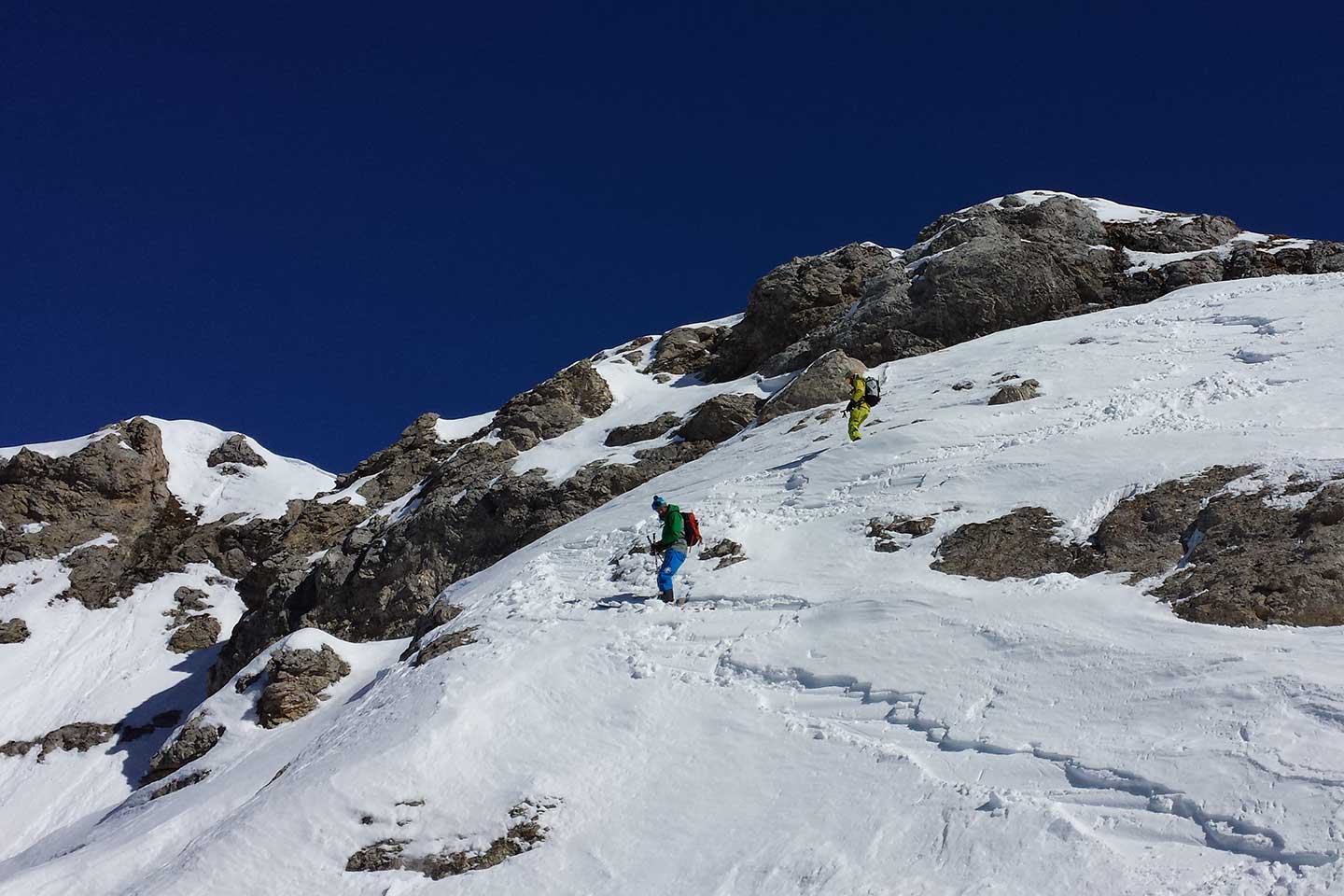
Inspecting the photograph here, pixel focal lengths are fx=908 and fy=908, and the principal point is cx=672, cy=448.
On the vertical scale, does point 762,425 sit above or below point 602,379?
below

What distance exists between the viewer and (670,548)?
16.6 metres

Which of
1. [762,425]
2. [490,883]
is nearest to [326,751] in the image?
[490,883]

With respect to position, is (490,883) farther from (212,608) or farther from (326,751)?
(212,608)

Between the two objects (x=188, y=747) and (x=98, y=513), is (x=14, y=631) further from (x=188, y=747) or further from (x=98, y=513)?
(x=188, y=747)

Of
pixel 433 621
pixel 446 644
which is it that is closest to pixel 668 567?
pixel 446 644

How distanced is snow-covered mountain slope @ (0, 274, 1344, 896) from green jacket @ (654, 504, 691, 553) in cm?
82

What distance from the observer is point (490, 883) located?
32.3 ft

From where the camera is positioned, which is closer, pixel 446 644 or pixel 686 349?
pixel 446 644

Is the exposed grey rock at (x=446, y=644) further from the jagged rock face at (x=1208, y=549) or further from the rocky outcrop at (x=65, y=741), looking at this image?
the rocky outcrop at (x=65, y=741)

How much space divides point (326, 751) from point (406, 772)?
8.81 feet

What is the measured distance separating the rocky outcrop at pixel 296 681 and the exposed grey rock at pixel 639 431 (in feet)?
55.6

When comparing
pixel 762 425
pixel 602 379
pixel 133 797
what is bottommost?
pixel 133 797

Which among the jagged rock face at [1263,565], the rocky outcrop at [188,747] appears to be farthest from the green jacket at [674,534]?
the rocky outcrop at [188,747]

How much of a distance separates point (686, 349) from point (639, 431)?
650 inches
